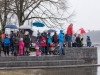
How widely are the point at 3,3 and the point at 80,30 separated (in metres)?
9.78

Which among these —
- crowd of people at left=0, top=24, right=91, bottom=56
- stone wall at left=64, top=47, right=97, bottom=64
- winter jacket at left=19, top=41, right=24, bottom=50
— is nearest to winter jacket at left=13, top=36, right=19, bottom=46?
crowd of people at left=0, top=24, right=91, bottom=56

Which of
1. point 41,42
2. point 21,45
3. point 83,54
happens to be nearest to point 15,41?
point 21,45

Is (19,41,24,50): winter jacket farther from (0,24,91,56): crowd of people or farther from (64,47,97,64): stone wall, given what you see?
(64,47,97,64): stone wall

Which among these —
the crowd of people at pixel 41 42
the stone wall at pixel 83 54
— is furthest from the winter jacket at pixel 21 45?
the stone wall at pixel 83 54

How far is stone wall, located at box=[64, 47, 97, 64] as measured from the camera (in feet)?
66.5

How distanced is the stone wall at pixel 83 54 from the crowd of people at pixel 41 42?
1.87 feet

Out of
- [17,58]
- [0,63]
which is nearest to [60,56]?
[17,58]

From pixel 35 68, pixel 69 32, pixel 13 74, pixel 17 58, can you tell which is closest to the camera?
pixel 13 74

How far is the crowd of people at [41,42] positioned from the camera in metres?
19.9

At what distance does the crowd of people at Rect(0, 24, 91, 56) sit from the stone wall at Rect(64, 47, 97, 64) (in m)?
0.57

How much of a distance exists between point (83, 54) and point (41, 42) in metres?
3.16

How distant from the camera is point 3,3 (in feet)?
98.3

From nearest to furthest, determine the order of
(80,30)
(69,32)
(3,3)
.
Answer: (69,32)
(80,30)
(3,3)

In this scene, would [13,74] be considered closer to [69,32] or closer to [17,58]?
[17,58]
